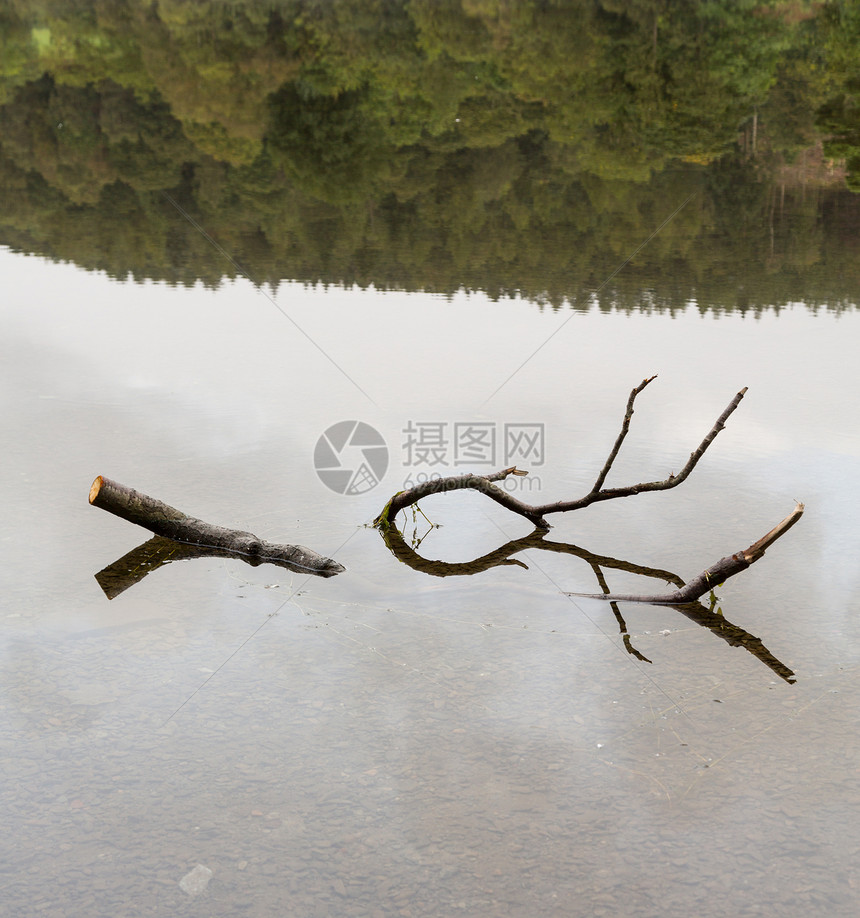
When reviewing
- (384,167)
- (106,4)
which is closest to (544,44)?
(384,167)

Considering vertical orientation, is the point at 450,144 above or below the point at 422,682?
above

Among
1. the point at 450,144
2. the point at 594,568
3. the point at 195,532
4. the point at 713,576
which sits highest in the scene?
the point at 450,144

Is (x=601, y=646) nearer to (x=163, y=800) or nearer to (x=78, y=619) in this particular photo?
(x=163, y=800)

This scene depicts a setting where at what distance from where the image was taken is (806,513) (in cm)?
685

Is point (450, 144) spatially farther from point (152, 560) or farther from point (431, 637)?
point (431, 637)

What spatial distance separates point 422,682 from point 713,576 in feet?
5.64

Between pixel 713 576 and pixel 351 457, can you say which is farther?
pixel 351 457

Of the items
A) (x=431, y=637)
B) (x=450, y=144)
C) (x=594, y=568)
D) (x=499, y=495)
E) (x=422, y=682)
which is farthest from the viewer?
(x=450, y=144)

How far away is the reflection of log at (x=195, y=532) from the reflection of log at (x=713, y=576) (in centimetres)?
159

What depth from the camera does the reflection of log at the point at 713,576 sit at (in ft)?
17.2

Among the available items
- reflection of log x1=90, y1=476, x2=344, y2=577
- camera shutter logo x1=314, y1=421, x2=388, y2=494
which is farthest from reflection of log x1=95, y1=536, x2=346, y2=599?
camera shutter logo x1=314, y1=421, x2=388, y2=494

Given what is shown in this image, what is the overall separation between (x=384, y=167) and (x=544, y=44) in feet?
51.4

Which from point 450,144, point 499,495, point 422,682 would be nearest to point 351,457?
point 499,495

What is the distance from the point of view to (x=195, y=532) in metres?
6.31
